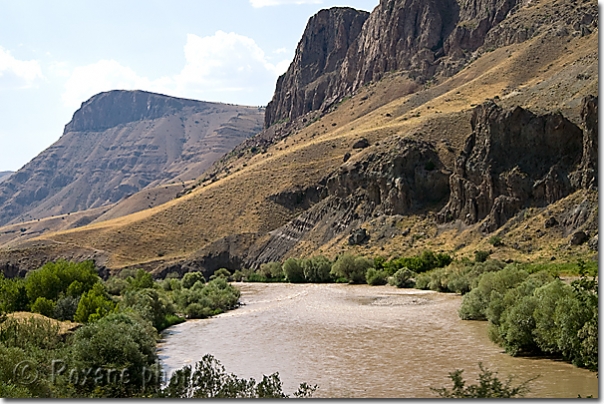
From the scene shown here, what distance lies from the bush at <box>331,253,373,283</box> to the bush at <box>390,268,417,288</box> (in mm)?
6075

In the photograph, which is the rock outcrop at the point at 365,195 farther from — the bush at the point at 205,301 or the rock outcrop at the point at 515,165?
the bush at the point at 205,301

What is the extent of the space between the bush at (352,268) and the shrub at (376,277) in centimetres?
258

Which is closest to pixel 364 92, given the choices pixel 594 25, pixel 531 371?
pixel 594 25

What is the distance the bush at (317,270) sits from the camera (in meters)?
83.7

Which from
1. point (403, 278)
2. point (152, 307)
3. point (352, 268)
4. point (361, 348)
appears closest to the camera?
point (361, 348)

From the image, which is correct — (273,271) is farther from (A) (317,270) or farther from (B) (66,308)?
(B) (66,308)

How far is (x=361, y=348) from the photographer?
35812mm

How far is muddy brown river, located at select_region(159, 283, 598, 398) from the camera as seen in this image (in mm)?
27062

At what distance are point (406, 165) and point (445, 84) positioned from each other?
48.9 metres

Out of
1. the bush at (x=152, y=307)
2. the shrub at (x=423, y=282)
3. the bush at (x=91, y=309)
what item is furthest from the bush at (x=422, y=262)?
the bush at (x=91, y=309)

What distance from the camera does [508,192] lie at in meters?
81.2

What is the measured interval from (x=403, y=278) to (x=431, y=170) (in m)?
28.0

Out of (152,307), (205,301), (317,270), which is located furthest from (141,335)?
(317,270)

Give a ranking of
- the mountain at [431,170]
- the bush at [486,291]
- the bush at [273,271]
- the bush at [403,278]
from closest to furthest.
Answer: the bush at [486,291], the bush at [403,278], the mountain at [431,170], the bush at [273,271]
